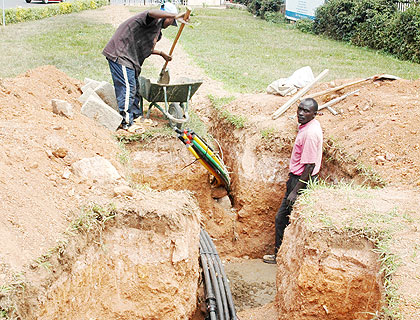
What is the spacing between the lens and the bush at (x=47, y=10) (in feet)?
63.2

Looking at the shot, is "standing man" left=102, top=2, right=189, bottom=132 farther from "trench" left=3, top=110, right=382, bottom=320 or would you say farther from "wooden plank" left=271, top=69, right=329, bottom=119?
"trench" left=3, top=110, right=382, bottom=320

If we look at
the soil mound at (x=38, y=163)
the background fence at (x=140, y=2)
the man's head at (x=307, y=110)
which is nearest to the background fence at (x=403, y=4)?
the man's head at (x=307, y=110)

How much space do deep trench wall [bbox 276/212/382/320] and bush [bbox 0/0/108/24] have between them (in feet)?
60.6

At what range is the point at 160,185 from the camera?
712 cm

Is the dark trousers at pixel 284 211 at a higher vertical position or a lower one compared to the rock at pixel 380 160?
lower

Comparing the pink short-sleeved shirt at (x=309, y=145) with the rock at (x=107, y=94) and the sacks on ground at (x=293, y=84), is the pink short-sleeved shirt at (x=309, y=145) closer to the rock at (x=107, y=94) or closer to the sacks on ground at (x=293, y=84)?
the sacks on ground at (x=293, y=84)

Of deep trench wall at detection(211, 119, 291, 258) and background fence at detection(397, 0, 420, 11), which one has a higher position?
background fence at detection(397, 0, 420, 11)

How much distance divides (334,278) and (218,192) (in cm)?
376

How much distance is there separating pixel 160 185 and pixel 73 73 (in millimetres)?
4936

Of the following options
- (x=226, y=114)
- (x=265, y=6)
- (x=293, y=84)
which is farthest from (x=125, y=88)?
(x=265, y=6)

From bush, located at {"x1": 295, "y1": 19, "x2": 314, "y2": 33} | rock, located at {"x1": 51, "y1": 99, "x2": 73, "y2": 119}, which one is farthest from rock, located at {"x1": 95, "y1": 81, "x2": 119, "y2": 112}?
bush, located at {"x1": 295, "y1": 19, "x2": 314, "y2": 33}

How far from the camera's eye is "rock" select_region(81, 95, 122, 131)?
7089 mm

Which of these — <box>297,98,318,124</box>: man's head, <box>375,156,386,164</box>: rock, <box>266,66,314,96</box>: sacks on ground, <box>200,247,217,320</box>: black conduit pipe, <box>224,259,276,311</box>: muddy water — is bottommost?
<box>224,259,276,311</box>: muddy water

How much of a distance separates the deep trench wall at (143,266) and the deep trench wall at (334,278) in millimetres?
1113
